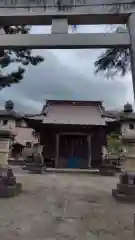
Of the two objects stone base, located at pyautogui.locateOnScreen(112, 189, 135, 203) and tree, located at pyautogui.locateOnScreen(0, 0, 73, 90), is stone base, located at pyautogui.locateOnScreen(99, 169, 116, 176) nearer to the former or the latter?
stone base, located at pyautogui.locateOnScreen(112, 189, 135, 203)

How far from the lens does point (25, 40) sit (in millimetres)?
3594

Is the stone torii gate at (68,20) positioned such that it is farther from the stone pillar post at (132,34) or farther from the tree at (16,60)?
the tree at (16,60)

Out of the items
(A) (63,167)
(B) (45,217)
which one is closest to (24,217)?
(B) (45,217)

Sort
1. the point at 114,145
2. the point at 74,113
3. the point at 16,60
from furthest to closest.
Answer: the point at 114,145 → the point at 74,113 → the point at 16,60

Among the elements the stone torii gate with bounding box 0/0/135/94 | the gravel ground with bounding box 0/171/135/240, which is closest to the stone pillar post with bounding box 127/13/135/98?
the stone torii gate with bounding box 0/0/135/94

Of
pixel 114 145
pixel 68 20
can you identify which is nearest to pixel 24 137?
pixel 114 145

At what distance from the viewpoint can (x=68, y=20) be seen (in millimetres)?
3848

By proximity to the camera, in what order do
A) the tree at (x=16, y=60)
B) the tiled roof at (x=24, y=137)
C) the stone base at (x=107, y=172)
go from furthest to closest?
the tiled roof at (x=24, y=137)
the stone base at (x=107, y=172)
the tree at (x=16, y=60)

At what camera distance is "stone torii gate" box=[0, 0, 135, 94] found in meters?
3.52

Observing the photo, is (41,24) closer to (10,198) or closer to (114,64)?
(114,64)

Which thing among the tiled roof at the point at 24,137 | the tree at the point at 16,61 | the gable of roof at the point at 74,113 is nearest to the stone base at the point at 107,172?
the gable of roof at the point at 74,113

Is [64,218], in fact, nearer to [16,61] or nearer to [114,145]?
[16,61]

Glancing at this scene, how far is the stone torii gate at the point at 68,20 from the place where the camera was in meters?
3.52

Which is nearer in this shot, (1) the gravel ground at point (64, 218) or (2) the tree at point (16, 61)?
(1) the gravel ground at point (64, 218)
